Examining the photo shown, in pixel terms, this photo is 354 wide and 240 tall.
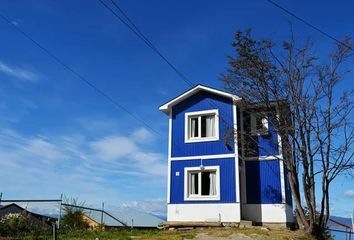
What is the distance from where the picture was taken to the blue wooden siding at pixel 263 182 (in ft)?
64.6

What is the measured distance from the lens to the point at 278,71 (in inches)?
720

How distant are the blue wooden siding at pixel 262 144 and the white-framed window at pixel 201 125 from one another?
1832 mm

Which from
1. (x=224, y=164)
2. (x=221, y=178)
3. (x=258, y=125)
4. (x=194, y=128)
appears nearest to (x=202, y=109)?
(x=194, y=128)

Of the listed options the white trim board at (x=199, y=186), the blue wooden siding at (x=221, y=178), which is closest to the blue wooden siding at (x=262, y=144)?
the blue wooden siding at (x=221, y=178)

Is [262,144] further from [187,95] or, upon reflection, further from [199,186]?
[187,95]

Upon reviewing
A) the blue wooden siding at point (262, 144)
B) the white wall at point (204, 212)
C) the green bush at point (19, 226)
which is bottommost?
the green bush at point (19, 226)

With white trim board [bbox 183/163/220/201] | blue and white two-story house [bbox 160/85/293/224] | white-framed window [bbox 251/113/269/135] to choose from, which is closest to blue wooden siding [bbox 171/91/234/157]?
blue and white two-story house [bbox 160/85/293/224]

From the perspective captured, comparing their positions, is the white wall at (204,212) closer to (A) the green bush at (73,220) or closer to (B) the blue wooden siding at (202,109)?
(B) the blue wooden siding at (202,109)

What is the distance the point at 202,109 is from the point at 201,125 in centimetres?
91

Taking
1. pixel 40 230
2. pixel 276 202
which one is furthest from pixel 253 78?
pixel 40 230

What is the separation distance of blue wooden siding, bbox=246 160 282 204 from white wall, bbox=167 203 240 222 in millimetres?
1531

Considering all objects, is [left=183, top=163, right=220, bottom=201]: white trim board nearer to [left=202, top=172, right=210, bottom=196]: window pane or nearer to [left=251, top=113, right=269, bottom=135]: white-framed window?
[left=202, top=172, right=210, bottom=196]: window pane

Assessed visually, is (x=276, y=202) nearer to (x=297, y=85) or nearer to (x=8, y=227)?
(x=297, y=85)

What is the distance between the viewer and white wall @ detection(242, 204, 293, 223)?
63.0ft
